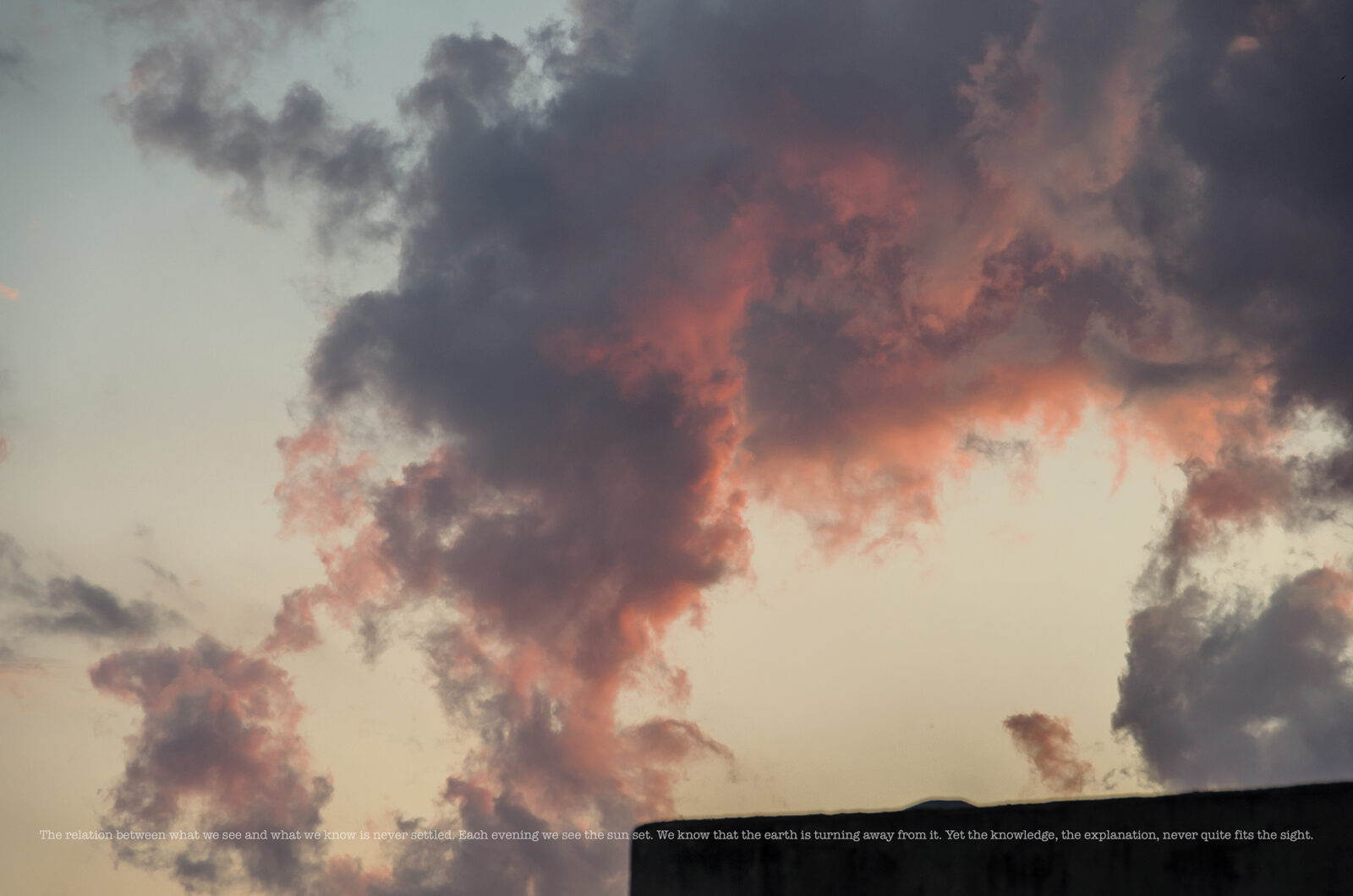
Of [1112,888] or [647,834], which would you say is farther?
[647,834]

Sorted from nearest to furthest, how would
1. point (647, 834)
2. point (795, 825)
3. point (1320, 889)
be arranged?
1. point (1320, 889)
2. point (795, 825)
3. point (647, 834)

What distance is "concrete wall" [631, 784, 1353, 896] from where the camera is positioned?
42.0 feet

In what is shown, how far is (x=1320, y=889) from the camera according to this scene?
12602 millimetres

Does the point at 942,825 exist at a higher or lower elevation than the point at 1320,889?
higher

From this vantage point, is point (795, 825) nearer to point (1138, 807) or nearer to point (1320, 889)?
point (1138, 807)

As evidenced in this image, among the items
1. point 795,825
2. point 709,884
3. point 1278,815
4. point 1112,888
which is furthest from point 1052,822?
point 709,884

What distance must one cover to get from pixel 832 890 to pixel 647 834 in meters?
3.48

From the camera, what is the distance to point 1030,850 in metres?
14.9

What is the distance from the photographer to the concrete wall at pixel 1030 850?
42.0 feet

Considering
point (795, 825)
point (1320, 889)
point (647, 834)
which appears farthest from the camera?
point (647, 834)

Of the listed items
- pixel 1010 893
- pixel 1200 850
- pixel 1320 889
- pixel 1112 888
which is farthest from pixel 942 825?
pixel 1320 889

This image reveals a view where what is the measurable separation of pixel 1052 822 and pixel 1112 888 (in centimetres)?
100

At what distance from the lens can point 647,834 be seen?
19.0m

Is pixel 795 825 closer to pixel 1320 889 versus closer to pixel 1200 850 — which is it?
pixel 1200 850
